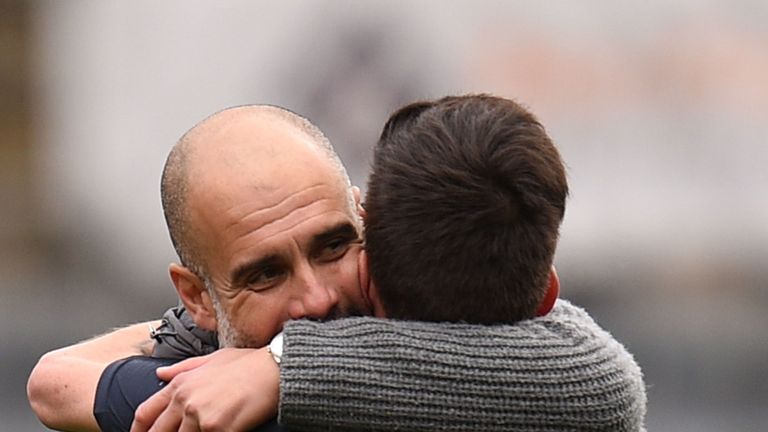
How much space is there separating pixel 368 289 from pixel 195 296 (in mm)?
302

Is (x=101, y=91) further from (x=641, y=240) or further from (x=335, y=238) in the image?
(x=335, y=238)

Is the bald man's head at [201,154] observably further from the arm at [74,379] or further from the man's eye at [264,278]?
the arm at [74,379]

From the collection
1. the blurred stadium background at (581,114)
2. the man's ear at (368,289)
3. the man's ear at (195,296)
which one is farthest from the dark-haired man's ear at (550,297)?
the blurred stadium background at (581,114)

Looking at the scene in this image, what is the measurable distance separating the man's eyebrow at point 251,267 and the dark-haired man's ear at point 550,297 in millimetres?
326

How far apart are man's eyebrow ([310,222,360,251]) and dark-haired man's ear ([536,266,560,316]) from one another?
25 centimetres

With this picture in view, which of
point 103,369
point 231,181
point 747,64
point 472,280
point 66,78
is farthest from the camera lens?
point 66,78

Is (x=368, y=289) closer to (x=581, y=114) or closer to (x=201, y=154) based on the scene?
(x=201, y=154)

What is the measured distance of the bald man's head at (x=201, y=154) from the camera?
A: 217 centimetres

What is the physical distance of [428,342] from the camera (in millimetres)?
1939

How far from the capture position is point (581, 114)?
5934 millimetres

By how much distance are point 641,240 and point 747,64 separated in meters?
0.71

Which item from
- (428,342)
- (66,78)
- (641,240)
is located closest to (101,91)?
(66,78)

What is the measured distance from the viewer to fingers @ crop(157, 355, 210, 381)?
2.05 metres

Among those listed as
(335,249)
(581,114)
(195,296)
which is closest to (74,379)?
(195,296)
